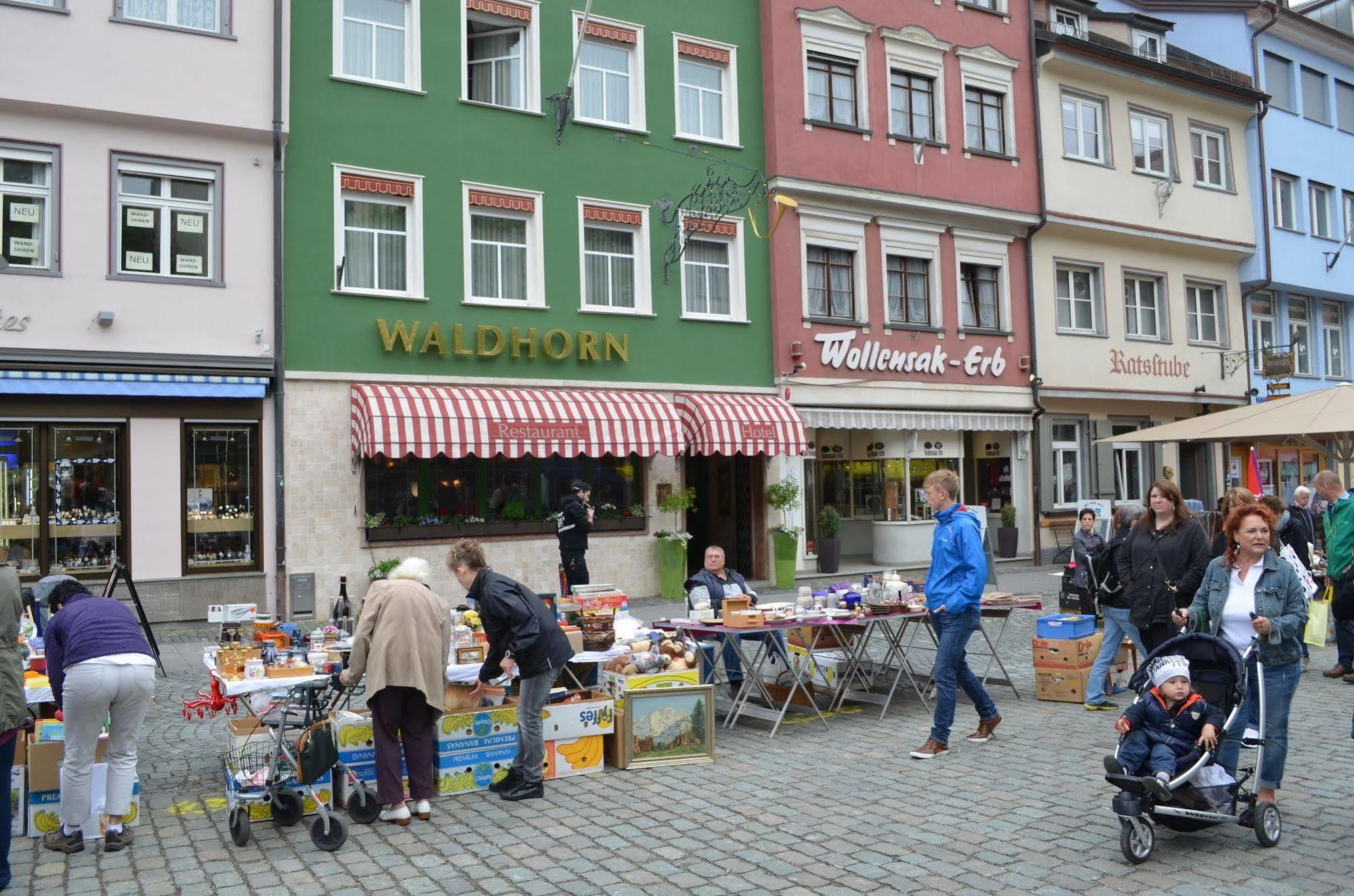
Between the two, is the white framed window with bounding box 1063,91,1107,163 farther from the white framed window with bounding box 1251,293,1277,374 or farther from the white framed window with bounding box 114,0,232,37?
the white framed window with bounding box 114,0,232,37

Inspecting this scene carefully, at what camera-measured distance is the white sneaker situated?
6.46m

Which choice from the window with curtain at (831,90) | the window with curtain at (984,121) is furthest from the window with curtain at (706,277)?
the window with curtain at (984,121)

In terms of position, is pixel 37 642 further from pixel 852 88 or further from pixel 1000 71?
pixel 1000 71

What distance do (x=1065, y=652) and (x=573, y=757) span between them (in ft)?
15.2

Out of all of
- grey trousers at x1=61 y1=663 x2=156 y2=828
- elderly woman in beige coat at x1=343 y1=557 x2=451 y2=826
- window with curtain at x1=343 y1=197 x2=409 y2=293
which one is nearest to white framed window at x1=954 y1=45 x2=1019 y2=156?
window with curtain at x1=343 y1=197 x2=409 y2=293

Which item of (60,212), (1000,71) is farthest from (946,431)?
(60,212)

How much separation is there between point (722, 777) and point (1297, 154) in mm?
27571

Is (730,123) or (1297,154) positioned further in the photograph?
(1297,154)

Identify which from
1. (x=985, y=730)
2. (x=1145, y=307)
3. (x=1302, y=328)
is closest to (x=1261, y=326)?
(x=1302, y=328)

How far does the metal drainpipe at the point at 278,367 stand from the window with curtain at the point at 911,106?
11286 mm

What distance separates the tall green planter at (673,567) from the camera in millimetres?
17703

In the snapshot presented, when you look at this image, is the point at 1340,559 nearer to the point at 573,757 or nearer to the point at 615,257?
the point at 573,757

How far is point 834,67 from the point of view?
2066 cm

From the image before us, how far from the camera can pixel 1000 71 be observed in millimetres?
22719
